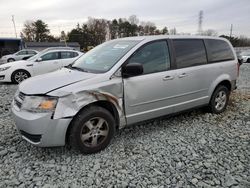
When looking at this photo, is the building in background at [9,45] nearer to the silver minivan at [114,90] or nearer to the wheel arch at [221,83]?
the silver minivan at [114,90]

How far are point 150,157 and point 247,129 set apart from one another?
2.19m

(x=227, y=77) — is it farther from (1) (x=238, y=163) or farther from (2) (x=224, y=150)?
(1) (x=238, y=163)

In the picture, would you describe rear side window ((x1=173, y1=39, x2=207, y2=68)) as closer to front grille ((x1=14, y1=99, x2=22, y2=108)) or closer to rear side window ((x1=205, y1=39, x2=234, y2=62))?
rear side window ((x1=205, y1=39, x2=234, y2=62))

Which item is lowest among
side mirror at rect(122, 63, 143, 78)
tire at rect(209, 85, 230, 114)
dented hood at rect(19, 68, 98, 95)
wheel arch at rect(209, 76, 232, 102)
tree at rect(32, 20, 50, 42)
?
tire at rect(209, 85, 230, 114)

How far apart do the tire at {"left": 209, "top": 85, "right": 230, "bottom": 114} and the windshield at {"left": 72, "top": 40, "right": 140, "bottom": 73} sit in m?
2.23

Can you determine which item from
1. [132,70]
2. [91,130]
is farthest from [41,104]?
[132,70]

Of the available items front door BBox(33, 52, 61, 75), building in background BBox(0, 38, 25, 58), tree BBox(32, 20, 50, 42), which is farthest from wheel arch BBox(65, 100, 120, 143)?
tree BBox(32, 20, 50, 42)

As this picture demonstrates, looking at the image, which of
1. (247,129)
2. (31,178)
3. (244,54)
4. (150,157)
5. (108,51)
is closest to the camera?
(31,178)

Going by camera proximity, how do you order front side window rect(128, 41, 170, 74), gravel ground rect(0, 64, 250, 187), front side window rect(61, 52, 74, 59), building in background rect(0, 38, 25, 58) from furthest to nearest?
building in background rect(0, 38, 25, 58)
front side window rect(61, 52, 74, 59)
front side window rect(128, 41, 170, 74)
gravel ground rect(0, 64, 250, 187)

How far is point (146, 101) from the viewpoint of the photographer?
148 inches

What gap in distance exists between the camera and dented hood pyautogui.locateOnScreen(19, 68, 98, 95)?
3.14 metres

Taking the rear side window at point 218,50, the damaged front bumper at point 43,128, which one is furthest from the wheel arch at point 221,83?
the damaged front bumper at point 43,128

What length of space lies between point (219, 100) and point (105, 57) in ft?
9.20

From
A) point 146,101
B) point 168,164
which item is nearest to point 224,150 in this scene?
point 168,164
